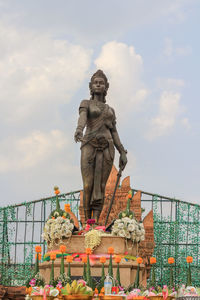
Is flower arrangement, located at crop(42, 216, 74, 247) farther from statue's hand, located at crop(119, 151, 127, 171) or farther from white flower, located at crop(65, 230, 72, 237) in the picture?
statue's hand, located at crop(119, 151, 127, 171)

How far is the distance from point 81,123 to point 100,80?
41.6 inches

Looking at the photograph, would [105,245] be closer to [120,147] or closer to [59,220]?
[59,220]

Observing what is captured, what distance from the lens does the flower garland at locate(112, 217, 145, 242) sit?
9.44 m

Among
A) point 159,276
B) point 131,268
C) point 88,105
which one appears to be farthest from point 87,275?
point 159,276

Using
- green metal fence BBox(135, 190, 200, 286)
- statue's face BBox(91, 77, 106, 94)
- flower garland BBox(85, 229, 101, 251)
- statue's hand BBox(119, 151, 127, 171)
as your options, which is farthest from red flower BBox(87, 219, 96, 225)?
green metal fence BBox(135, 190, 200, 286)

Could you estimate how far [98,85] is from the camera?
10.6 metres

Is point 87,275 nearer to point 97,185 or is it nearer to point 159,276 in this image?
point 97,185

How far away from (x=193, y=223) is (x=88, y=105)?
1756 centimetres

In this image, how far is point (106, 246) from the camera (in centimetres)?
936

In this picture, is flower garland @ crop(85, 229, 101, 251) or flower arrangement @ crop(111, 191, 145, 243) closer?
flower garland @ crop(85, 229, 101, 251)

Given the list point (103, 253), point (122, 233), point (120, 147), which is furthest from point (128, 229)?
point (120, 147)

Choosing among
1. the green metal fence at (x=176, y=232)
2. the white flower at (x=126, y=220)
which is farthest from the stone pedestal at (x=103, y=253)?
the green metal fence at (x=176, y=232)

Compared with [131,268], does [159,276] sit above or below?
below

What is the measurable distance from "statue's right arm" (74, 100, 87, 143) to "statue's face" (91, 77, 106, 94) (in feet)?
1.56
